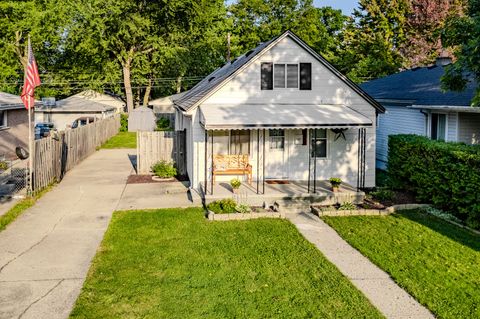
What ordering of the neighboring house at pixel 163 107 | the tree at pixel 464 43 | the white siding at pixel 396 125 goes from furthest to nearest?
1. the neighboring house at pixel 163 107
2. the white siding at pixel 396 125
3. the tree at pixel 464 43

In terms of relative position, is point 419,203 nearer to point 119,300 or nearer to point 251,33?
point 119,300

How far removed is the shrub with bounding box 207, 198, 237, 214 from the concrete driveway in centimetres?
299

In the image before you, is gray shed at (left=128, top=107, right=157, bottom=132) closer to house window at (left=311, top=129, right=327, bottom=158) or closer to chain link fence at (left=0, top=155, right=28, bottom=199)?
chain link fence at (left=0, top=155, right=28, bottom=199)

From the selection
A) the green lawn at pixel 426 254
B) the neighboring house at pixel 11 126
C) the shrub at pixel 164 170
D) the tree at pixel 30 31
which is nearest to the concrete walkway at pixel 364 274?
the green lawn at pixel 426 254

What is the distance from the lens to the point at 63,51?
55250mm

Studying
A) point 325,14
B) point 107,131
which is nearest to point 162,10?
point 107,131

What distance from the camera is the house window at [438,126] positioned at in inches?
722

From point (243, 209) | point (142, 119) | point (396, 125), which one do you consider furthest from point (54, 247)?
point (142, 119)

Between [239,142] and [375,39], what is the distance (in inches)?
1340

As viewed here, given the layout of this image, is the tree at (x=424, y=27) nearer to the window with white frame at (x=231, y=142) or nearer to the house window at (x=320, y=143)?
the house window at (x=320, y=143)

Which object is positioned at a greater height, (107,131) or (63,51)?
(63,51)

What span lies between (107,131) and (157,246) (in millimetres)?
29185

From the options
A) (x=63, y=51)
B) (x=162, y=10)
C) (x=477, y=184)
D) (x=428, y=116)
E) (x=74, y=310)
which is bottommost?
(x=74, y=310)

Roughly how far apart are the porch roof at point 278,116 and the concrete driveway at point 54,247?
427cm
